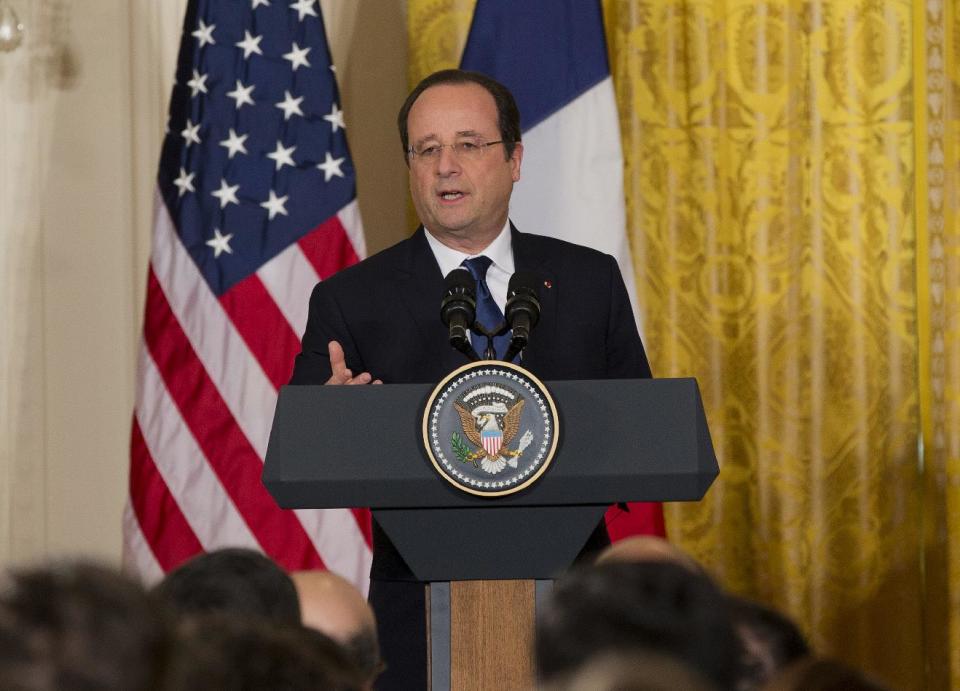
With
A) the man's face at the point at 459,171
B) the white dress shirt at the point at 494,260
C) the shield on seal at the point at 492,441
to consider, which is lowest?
the shield on seal at the point at 492,441

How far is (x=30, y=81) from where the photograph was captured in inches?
186

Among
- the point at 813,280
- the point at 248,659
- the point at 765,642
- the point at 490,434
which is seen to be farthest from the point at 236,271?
the point at 248,659

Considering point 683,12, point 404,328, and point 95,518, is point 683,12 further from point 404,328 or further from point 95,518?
point 95,518

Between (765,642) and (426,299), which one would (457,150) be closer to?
(426,299)

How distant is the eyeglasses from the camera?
9.64ft

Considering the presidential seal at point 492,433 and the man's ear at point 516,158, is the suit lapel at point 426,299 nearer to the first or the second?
the man's ear at point 516,158

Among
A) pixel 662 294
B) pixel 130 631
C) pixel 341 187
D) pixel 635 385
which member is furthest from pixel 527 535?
pixel 662 294

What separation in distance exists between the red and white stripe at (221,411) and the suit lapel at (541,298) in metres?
1.32

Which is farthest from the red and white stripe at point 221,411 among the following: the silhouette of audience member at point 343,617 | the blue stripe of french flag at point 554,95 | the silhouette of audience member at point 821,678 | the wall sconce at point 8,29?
the silhouette of audience member at point 821,678

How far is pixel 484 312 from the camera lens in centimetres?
273

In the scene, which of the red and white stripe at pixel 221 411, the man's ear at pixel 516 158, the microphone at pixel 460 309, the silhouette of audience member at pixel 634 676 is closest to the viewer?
the silhouette of audience member at pixel 634 676

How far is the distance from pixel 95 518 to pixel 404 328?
8.03ft

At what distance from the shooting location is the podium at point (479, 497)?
2127mm

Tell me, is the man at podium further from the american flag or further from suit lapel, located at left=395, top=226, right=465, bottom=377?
the american flag
